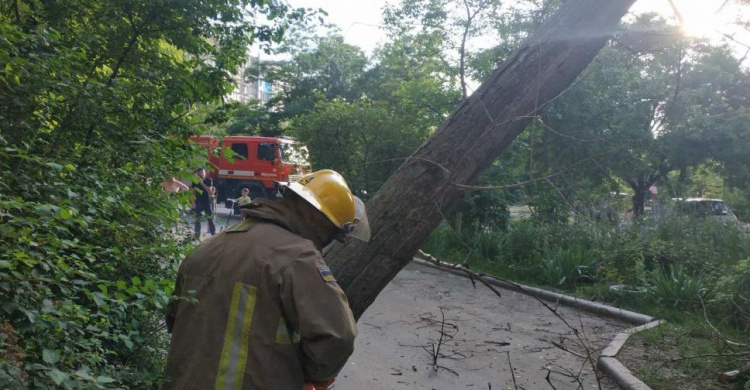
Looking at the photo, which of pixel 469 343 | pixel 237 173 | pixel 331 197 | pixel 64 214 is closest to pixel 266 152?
pixel 237 173

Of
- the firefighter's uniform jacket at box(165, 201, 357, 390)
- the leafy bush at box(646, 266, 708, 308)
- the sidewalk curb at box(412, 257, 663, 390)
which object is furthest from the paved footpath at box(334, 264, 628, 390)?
the firefighter's uniform jacket at box(165, 201, 357, 390)

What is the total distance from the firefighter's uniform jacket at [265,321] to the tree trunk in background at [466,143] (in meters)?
0.81

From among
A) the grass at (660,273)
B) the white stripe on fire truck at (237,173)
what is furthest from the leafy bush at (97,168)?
the white stripe on fire truck at (237,173)

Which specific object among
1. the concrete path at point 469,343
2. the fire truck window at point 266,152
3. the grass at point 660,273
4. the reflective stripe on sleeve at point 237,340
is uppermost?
the reflective stripe on sleeve at point 237,340

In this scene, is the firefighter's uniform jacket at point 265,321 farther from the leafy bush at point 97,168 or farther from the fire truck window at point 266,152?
the fire truck window at point 266,152

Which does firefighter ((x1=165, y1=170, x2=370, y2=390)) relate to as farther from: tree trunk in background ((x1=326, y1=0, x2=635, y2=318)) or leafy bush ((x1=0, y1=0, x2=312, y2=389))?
tree trunk in background ((x1=326, y1=0, x2=635, y2=318))

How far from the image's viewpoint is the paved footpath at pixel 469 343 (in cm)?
612

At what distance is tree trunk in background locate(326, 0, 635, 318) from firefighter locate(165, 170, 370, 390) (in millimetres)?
731

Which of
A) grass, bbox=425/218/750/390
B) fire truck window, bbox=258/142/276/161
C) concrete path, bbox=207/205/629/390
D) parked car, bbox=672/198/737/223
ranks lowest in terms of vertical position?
concrete path, bbox=207/205/629/390

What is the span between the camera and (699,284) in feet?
29.2

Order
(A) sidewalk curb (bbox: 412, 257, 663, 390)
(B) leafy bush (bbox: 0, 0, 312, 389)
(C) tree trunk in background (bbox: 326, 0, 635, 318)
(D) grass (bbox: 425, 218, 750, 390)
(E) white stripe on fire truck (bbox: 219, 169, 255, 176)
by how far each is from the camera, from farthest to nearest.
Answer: (E) white stripe on fire truck (bbox: 219, 169, 255, 176) → (D) grass (bbox: 425, 218, 750, 390) → (A) sidewalk curb (bbox: 412, 257, 663, 390) → (C) tree trunk in background (bbox: 326, 0, 635, 318) → (B) leafy bush (bbox: 0, 0, 312, 389)

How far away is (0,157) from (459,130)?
223cm

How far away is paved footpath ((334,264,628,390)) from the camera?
612cm

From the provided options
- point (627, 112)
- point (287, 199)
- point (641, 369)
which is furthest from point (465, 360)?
point (627, 112)
